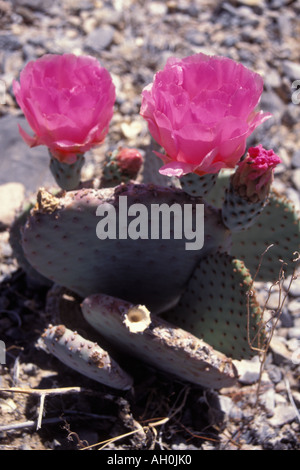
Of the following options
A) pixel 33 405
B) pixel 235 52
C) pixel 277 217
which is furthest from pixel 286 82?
pixel 33 405

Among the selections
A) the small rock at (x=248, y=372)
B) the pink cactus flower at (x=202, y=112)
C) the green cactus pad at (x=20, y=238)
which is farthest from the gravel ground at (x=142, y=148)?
the pink cactus flower at (x=202, y=112)

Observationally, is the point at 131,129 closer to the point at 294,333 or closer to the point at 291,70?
the point at 291,70

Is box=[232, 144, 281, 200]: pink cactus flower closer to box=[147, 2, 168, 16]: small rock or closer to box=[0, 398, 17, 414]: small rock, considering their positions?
box=[0, 398, 17, 414]: small rock

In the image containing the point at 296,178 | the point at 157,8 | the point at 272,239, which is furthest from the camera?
the point at 157,8

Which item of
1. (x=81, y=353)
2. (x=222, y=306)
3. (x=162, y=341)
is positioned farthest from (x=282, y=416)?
(x=81, y=353)

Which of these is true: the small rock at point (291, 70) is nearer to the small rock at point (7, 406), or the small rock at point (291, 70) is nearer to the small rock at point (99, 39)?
the small rock at point (99, 39)

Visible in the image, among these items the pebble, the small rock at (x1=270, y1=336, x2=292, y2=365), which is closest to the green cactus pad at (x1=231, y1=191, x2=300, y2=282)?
the small rock at (x1=270, y1=336, x2=292, y2=365)
